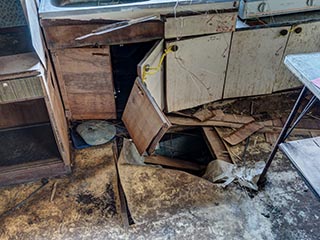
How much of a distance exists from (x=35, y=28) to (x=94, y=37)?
348 millimetres

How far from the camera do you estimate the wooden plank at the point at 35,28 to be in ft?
5.24

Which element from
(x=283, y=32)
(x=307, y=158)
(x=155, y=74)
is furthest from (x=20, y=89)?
(x=283, y=32)

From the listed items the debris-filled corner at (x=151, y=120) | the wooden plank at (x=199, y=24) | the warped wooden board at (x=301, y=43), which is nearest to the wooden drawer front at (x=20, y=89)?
the debris-filled corner at (x=151, y=120)

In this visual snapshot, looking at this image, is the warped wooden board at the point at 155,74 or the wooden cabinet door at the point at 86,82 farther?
the wooden cabinet door at the point at 86,82

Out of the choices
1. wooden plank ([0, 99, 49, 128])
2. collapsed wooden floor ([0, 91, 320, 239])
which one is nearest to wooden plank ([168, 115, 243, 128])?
collapsed wooden floor ([0, 91, 320, 239])

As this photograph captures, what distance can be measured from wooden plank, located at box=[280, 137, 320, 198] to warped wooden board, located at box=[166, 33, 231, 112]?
784 millimetres

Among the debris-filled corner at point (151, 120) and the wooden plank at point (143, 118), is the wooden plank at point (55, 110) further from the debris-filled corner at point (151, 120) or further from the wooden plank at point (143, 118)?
the wooden plank at point (143, 118)

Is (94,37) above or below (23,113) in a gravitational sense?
above

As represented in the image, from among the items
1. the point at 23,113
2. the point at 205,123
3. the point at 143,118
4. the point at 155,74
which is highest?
the point at 155,74

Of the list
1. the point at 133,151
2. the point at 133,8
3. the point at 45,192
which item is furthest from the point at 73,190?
the point at 133,8

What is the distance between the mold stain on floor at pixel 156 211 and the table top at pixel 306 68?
2.73 feet

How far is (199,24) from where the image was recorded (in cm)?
202

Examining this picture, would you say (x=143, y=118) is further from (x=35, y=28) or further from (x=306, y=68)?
(x=306, y=68)

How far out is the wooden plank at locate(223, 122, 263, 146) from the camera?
2.32m
